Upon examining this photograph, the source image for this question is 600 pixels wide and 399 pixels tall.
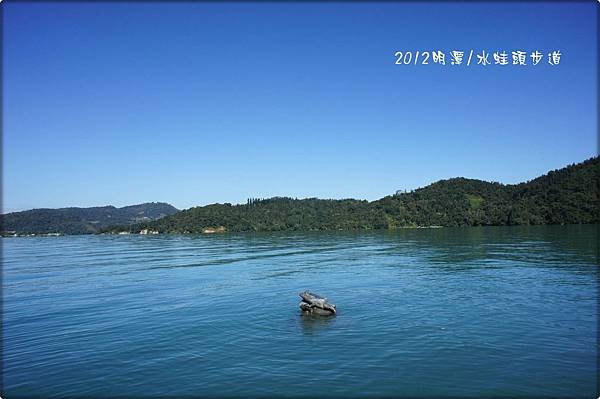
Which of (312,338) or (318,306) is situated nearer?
(312,338)

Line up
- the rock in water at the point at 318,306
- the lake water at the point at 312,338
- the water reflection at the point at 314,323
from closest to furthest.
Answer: the lake water at the point at 312,338
the water reflection at the point at 314,323
the rock in water at the point at 318,306

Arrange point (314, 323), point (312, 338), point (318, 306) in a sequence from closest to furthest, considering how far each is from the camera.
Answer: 1. point (312, 338)
2. point (314, 323)
3. point (318, 306)

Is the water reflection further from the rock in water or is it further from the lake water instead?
the rock in water

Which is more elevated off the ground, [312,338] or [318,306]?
[318,306]

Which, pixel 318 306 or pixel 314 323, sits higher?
pixel 318 306

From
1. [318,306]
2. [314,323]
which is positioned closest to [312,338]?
[314,323]

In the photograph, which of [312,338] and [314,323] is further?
[314,323]

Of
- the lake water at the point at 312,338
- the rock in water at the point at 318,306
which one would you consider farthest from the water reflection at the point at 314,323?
the rock in water at the point at 318,306

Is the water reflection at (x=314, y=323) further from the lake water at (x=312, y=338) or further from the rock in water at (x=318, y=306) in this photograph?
the rock in water at (x=318, y=306)

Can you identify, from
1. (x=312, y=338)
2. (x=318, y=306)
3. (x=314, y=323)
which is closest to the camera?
(x=312, y=338)

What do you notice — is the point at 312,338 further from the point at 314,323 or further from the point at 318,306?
the point at 318,306

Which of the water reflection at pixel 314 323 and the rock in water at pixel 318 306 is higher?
the rock in water at pixel 318 306

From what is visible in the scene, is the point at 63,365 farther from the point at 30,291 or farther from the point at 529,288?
the point at 529,288

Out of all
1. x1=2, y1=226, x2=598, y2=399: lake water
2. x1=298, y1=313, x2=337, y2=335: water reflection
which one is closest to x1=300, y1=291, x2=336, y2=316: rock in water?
x1=298, y1=313, x2=337, y2=335: water reflection
